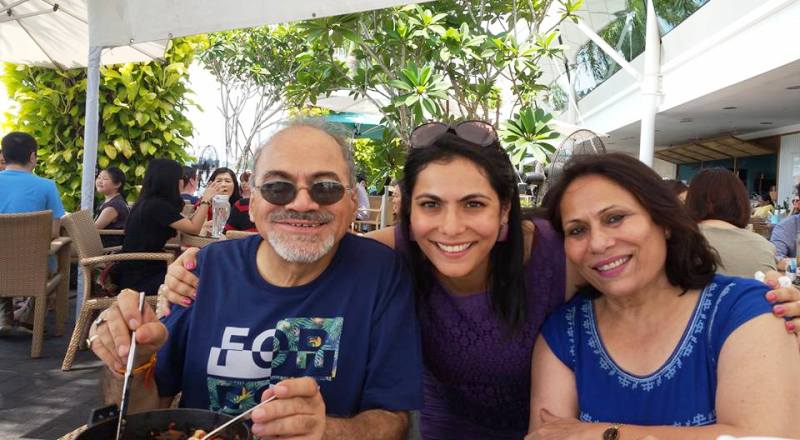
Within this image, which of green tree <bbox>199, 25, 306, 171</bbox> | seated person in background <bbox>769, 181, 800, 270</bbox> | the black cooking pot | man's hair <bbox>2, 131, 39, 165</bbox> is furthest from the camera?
green tree <bbox>199, 25, 306, 171</bbox>

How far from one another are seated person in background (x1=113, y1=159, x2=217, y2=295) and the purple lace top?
3.09 m

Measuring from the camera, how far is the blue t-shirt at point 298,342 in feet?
5.23

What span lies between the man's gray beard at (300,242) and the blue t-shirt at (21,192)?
448 cm

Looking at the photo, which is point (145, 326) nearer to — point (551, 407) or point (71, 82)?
point (551, 407)

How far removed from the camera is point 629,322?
170 cm

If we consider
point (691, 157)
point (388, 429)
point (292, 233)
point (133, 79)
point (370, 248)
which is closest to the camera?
point (388, 429)

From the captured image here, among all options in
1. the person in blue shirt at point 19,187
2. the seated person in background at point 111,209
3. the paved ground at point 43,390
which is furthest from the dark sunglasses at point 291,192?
the seated person in background at point 111,209

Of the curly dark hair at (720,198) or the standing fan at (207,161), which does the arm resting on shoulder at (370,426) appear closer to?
the curly dark hair at (720,198)

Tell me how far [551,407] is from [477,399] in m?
0.35

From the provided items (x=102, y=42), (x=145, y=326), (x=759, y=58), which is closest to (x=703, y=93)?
(x=759, y=58)

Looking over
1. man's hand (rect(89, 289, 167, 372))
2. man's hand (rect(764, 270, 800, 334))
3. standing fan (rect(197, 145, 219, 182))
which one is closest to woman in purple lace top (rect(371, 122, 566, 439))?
man's hand (rect(764, 270, 800, 334))

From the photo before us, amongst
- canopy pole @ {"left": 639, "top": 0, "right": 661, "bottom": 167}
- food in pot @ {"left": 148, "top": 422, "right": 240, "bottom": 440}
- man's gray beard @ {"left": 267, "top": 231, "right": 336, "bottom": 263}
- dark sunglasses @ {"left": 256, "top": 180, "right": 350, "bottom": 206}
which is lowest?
food in pot @ {"left": 148, "top": 422, "right": 240, "bottom": 440}

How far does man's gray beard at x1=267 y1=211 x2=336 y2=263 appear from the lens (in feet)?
5.44

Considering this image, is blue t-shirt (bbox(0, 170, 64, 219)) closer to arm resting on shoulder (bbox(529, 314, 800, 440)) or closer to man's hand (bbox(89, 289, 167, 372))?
man's hand (bbox(89, 289, 167, 372))
